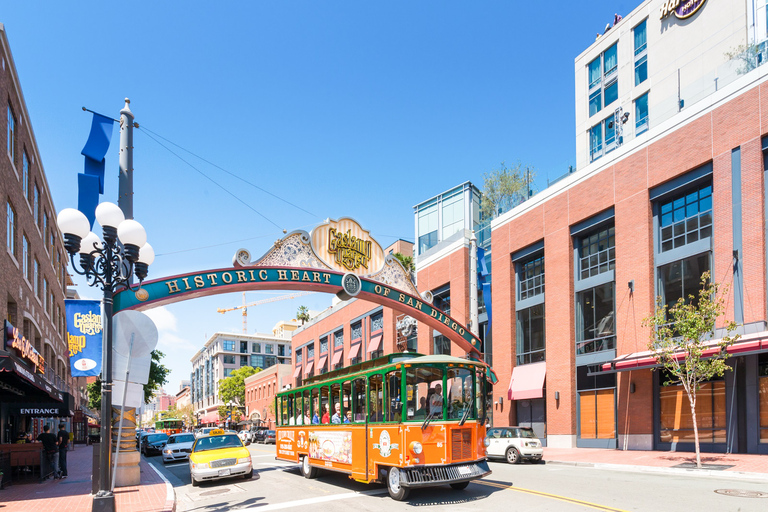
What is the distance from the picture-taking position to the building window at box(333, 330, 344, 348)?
5691 cm

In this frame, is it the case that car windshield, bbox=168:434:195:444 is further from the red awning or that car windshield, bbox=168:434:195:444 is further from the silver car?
the red awning

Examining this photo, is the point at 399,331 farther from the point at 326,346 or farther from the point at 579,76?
the point at 579,76

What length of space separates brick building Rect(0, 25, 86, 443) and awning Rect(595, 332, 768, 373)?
20.4 m

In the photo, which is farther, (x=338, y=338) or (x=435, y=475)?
(x=338, y=338)

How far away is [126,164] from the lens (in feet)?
55.6

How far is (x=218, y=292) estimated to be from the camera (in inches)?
774

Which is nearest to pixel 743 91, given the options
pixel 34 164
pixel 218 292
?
pixel 218 292

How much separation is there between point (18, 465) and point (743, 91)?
27.5m

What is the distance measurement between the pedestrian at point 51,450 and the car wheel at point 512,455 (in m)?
15.4

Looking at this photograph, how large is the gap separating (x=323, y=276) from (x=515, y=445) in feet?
30.2

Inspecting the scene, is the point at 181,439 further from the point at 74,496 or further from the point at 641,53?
the point at 641,53

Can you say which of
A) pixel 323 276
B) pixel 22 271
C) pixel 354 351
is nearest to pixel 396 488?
pixel 323 276

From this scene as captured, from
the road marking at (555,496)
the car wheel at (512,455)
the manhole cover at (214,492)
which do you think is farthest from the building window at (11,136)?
the car wheel at (512,455)

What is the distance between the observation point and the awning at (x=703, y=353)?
19.2 m
